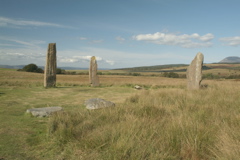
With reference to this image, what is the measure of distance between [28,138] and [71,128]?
1.00m

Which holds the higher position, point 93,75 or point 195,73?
A: point 195,73

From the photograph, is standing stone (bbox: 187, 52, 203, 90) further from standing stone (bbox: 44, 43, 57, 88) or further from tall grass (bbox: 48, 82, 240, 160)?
standing stone (bbox: 44, 43, 57, 88)

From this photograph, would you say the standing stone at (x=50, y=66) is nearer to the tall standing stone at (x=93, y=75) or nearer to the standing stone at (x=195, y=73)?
the tall standing stone at (x=93, y=75)

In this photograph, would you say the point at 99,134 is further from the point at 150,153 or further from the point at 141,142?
the point at 150,153

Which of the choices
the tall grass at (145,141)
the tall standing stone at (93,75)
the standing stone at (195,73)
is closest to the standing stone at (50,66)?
the tall standing stone at (93,75)

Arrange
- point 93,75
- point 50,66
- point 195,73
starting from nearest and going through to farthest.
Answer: point 195,73 → point 50,66 → point 93,75

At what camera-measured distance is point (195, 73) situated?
13.7 m

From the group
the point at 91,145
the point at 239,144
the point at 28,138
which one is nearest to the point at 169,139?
the point at 239,144

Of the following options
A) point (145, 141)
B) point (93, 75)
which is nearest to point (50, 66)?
point (93, 75)

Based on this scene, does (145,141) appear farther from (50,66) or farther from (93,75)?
(93,75)

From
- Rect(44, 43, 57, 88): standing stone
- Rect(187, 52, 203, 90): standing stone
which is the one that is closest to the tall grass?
Rect(187, 52, 203, 90): standing stone

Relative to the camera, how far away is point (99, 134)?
3871 mm

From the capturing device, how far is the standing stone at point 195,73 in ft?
44.3

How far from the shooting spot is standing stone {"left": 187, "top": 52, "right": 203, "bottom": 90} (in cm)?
1352
